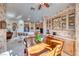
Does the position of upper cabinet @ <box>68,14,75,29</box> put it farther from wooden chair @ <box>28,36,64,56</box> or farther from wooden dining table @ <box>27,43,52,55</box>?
wooden dining table @ <box>27,43,52,55</box>

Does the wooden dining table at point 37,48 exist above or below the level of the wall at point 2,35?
below

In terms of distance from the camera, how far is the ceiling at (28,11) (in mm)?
1904

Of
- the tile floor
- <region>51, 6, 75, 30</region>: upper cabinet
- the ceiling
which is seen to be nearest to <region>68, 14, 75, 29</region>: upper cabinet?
<region>51, 6, 75, 30</region>: upper cabinet

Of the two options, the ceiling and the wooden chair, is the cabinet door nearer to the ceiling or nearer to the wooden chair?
the wooden chair

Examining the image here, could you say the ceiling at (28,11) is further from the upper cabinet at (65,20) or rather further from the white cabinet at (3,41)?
the white cabinet at (3,41)

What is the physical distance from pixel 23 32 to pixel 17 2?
0.36 metres

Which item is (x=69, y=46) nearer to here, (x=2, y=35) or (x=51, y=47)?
(x=51, y=47)

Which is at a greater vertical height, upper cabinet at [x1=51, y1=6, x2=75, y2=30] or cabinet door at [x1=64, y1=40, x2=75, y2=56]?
upper cabinet at [x1=51, y1=6, x2=75, y2=30]

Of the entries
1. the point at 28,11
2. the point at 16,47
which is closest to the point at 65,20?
the point at 28,11

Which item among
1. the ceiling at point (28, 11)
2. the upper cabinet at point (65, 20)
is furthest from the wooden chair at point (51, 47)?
the ceiling at point (28, 11)

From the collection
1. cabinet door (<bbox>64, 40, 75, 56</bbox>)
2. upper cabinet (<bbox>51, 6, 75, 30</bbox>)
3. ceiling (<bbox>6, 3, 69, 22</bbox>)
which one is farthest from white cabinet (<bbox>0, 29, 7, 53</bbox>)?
cabinet door (<bbox>64, 40, 75, 56</bbox>)

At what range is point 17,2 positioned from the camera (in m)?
1.91

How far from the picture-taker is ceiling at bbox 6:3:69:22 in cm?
190

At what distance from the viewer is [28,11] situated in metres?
1.91
